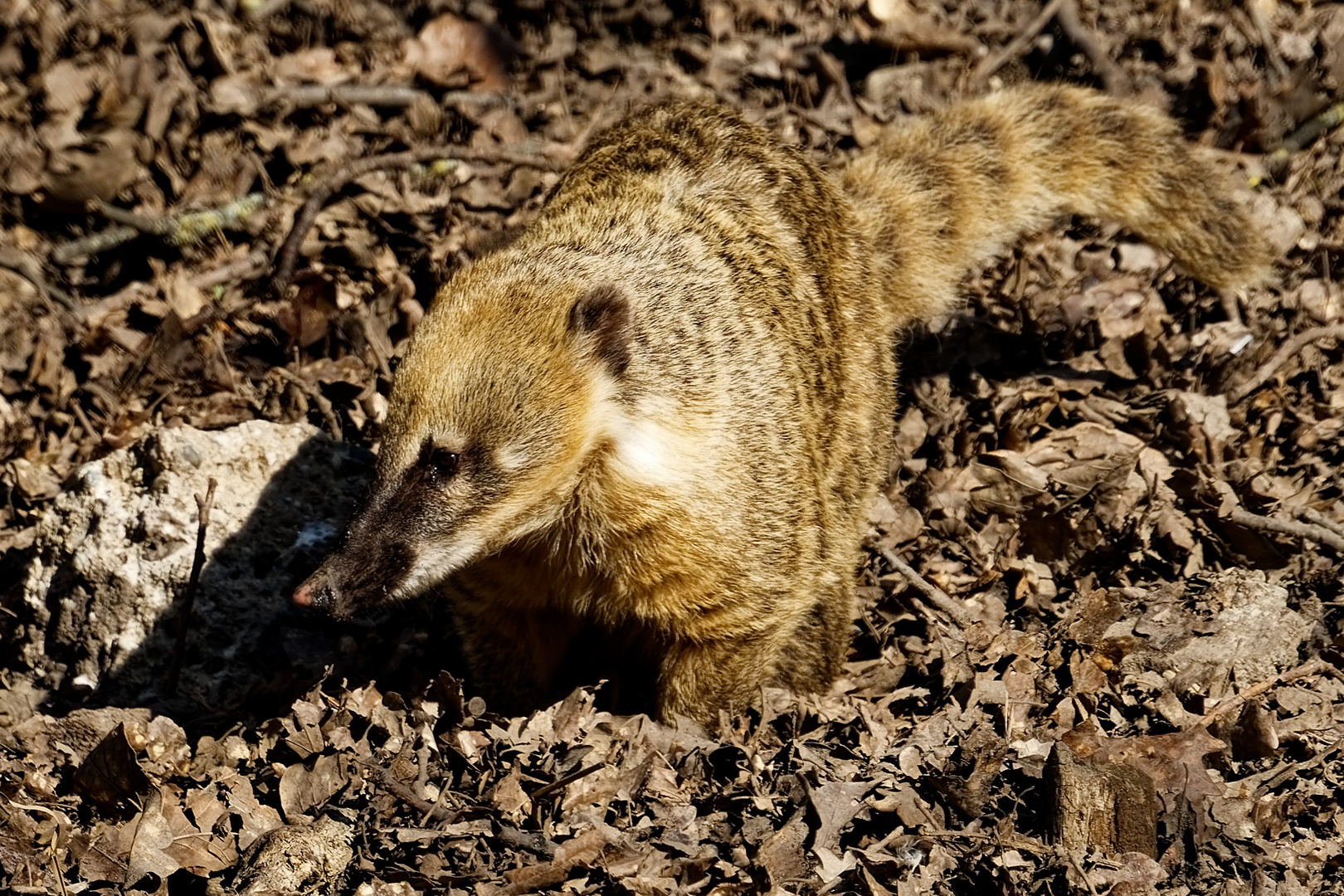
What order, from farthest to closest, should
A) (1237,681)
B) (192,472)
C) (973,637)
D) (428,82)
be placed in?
(428,82) < (192,472) < (973,637) < (1237,681)

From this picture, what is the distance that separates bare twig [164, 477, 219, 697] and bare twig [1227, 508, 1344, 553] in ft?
15.0

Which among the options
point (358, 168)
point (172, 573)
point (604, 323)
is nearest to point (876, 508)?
point (604, 323)

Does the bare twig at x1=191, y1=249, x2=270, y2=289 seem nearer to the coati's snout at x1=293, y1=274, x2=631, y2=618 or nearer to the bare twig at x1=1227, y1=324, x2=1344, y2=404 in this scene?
the coati's snout at x1=293, y1=274, x2=631, y2=618

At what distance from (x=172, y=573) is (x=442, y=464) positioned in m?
1.99

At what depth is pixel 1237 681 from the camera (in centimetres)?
528

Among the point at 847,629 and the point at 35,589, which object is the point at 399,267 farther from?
the point at 847,629

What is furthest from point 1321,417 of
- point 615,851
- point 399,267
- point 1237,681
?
point 399,267

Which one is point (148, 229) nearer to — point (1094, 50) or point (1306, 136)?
point (1094, 50)

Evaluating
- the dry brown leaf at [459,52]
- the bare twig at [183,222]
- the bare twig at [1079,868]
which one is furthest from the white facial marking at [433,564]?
the dry brown leaf at [459,52]

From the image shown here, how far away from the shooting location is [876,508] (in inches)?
256

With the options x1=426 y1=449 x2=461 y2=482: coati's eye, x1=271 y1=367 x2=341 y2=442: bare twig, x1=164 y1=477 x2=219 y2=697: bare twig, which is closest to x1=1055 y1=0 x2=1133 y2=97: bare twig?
x1=271 y1=367 x2=341 y2=442: bare twig

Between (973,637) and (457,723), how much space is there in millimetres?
2320

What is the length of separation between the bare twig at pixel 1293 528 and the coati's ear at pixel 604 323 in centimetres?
303

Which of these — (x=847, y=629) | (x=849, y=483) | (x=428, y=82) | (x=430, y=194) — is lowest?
(x=847, y=629)
